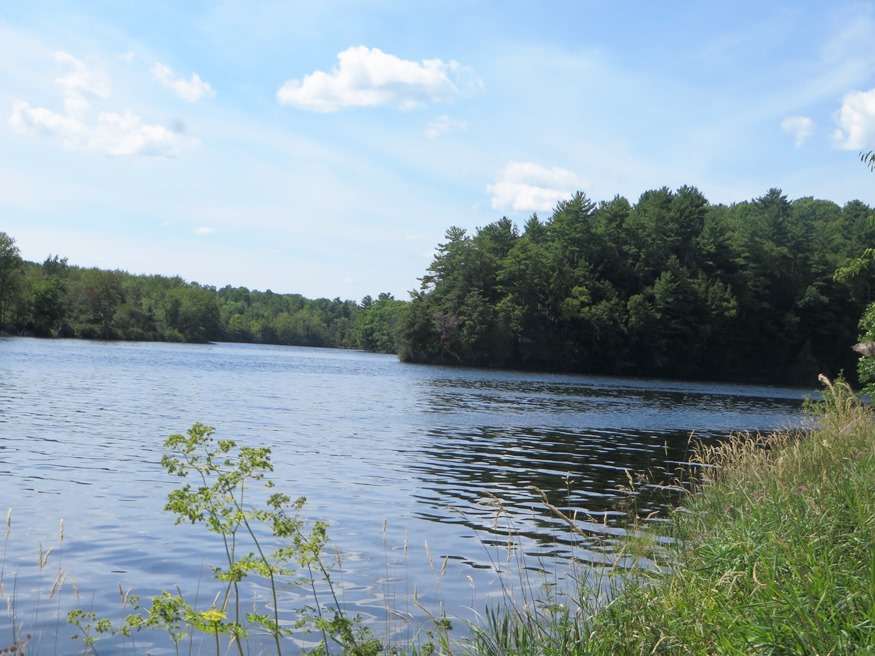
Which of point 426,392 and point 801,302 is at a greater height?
point 801,302

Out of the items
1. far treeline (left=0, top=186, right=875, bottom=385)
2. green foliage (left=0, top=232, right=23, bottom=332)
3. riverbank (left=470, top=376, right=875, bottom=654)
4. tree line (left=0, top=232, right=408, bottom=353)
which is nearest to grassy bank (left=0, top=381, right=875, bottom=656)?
riverbank (left=470, top=376, right=875, bottom=654)

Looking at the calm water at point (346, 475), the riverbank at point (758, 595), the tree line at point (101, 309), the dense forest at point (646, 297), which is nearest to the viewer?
the riverbank at point (758, 595)

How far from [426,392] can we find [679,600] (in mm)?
41974

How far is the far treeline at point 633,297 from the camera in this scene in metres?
90.9

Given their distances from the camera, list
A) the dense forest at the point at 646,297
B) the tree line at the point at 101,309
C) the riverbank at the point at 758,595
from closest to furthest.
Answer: the riverbank at the point at 758,595 → the dense forest at the point at 646,297 → the tree line at the point at 101,309

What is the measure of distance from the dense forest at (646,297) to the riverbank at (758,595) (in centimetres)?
7980

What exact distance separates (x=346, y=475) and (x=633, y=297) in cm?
7861

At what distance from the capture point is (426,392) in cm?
4819

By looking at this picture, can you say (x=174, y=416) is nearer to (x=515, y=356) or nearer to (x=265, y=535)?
(x=265, y=535)

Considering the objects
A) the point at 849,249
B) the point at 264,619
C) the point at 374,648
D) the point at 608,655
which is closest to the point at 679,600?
the point at 608,655

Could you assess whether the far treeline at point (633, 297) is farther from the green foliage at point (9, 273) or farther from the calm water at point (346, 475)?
the calm water at point (346, 475)

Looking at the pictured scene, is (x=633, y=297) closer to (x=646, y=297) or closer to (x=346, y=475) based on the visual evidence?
(x=646, y=297)

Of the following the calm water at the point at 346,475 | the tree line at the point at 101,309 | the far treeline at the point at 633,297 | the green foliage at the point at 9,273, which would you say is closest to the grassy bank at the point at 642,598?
the calm water at the point at 346,475

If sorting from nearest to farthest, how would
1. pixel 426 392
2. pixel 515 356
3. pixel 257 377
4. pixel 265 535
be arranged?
pixel 265 535 < pixel 426 392 < pixel 257 377 < pixel 515 356
